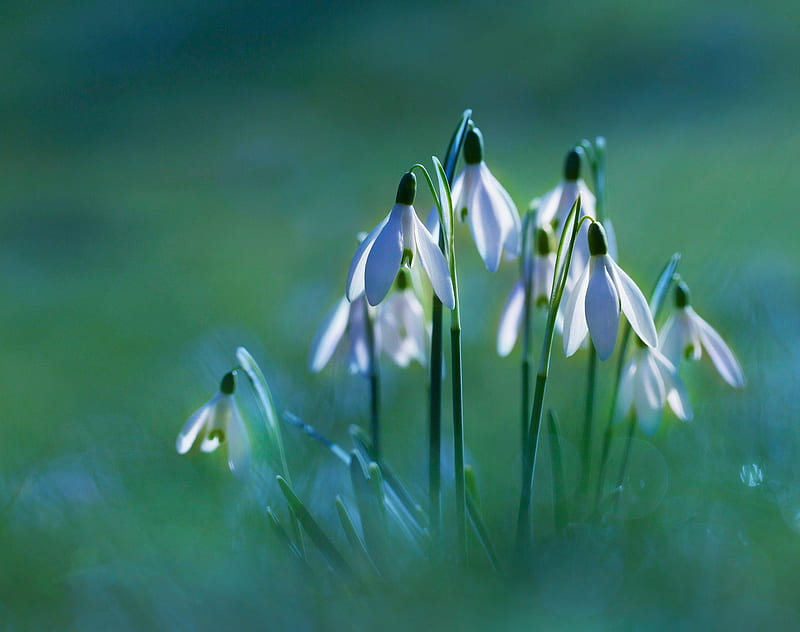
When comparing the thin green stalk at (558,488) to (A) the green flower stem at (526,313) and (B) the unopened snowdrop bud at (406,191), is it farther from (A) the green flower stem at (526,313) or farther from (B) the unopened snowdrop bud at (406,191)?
(B) the unopened snowdrop bud at (406,191)

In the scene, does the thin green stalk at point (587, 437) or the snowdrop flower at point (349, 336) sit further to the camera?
the snowdrop flower at point (349, 336)

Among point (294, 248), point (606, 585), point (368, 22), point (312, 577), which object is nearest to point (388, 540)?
point (312, 577)

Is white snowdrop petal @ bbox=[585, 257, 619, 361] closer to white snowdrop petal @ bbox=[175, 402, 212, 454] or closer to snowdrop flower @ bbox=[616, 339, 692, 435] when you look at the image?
snowdrop flower @ bbox=[616, 339, 692, 435]

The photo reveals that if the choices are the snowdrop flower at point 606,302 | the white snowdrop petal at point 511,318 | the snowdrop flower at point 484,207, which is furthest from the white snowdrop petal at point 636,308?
the white snowdrop petal at point 511,318

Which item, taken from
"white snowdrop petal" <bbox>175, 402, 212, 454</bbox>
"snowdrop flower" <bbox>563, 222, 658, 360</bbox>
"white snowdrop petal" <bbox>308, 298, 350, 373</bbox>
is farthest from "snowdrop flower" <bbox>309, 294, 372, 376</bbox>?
"snowdrop flower" <bbox>563, 222, 658, 360</bbox>

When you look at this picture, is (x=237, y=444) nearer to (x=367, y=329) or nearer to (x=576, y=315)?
(x=367, y=329)
